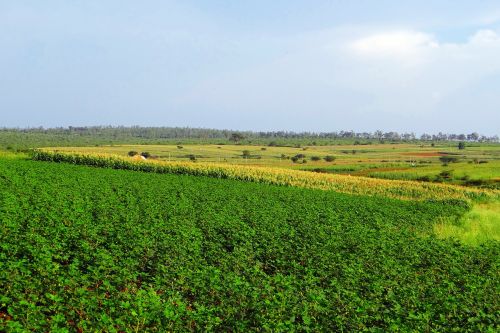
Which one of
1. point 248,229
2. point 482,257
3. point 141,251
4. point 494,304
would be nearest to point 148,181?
point 248,229

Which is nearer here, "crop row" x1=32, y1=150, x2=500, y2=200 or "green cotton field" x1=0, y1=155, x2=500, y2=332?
"green cotton field" x1=0, y1=155, x2=500, y2=332

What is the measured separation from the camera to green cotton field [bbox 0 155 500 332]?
10.8 m

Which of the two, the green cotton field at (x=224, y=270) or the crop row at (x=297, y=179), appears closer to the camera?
the green cotton field at (x=224, y=270)

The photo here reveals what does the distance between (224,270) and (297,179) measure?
39664mm

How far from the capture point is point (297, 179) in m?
54.6

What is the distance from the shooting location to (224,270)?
611 inches

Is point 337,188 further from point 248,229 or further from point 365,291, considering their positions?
point 365,291

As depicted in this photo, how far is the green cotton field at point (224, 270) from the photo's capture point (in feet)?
35.3

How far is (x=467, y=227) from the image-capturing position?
2939 centimetres

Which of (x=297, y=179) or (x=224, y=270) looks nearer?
(x=224, y=270)

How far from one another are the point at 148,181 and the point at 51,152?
27793 mm

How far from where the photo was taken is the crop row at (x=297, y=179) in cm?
5319

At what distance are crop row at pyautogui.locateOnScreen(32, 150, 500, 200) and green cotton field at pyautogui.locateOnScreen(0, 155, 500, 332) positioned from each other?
943 inches

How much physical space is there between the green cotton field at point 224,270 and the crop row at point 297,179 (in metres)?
24.0
